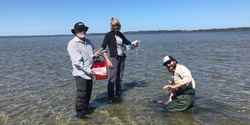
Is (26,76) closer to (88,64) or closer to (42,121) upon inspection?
(42,121)

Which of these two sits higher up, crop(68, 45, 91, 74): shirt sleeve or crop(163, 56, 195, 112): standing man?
crop(68, 45, 91, 74): shirt sleeve

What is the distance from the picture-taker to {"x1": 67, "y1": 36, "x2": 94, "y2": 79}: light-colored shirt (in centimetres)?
597

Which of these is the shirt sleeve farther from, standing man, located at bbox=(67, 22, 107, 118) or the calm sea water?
the calm sea water

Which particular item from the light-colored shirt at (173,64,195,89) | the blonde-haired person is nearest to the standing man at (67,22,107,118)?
the blonde-haired person

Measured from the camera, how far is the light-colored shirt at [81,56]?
5969 millimetres

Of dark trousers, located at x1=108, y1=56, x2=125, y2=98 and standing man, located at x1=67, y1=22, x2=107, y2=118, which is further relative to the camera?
dark trousers, located at x1=108, y1=56, x2=125, y2=98

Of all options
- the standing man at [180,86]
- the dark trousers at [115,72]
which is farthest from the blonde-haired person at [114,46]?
the standing man at [180,86]

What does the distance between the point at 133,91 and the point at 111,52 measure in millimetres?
2381

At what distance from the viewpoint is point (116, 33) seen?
778 centimetres

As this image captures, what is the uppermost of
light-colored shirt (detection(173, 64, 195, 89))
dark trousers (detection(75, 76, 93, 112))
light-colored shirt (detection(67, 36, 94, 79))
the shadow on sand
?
light-colored shirt (detection(67, 36, 94, 79))

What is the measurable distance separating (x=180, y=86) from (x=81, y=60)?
2.74m

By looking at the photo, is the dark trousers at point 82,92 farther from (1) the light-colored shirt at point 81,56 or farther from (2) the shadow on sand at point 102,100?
(2) the shadow on sand at point 102,100

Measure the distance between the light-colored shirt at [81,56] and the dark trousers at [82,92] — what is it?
0.50 ft

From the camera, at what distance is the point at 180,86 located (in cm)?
624
